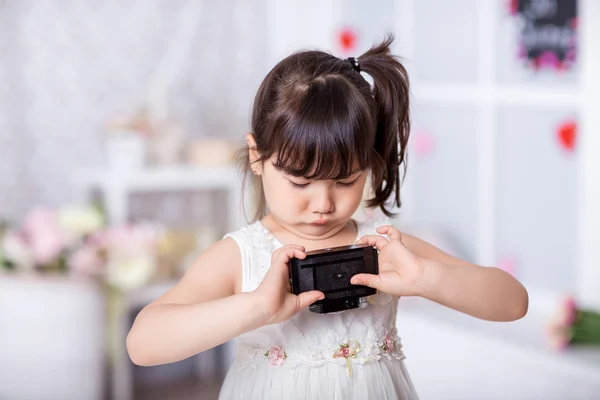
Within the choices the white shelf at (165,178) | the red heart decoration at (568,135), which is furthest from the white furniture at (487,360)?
the white shelf at (165,178)

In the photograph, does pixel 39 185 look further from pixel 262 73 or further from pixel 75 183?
pixel 262 73

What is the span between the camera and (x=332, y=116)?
3.35 ft

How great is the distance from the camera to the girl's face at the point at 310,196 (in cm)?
104

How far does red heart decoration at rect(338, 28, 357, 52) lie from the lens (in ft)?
9.89

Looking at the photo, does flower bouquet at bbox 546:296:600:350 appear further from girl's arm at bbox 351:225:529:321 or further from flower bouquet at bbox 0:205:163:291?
flower bouquet at bbox 0:205:163:291

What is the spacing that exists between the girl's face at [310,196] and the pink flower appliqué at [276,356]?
0.57ft

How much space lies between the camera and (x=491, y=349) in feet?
6.76

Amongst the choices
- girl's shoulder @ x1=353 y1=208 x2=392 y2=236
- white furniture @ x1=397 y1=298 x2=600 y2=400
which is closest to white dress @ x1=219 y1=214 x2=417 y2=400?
girl's shoulder @ x1=353 y1=208 x2=392 y2=236

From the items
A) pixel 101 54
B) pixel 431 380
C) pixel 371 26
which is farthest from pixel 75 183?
pixel 431 380

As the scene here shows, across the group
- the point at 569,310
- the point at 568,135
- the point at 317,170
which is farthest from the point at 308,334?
the point at 568,135

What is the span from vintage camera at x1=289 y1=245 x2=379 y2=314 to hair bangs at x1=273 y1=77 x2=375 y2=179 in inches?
3.9

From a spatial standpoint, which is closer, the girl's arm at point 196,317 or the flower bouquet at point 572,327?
the girl's arm at point 196,317

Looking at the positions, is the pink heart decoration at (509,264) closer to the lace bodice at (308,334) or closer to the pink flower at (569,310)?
the pink flower at (569,310)

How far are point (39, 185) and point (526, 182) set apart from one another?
167 centimetres
